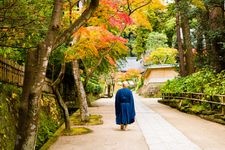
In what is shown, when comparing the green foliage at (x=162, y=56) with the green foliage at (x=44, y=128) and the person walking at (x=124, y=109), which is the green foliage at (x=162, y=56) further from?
the person walking at (x=124, y=109)

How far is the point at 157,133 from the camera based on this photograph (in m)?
12.4

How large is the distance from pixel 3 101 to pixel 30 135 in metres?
3.69

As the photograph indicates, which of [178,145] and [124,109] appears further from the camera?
[124,109]

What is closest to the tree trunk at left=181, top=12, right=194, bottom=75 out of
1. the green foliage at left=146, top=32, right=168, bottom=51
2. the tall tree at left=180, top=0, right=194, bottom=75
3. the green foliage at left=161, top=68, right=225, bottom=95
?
the tall tree at left=180, top=0, right=194, bottom=75

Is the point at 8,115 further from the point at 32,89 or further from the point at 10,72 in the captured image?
the point at 32,89

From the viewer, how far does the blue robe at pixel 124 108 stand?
13383 millimetres

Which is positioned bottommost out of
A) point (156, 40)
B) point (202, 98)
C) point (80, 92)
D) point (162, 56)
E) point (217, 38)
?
point (202, 98)

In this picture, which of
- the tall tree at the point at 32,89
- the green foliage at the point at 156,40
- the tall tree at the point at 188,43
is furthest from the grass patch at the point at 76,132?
the green foliage at the point at 156,40

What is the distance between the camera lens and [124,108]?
13492 mm

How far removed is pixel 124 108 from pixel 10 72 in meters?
4.44

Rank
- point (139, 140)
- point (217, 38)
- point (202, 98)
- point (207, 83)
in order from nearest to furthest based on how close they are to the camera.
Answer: point (139, 140) < point (202, 98) < point (217, 38) < point (207, 83)

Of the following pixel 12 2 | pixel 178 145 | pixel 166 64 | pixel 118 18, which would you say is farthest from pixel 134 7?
pixel 166 64

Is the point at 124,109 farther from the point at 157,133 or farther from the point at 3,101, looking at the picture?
the point at 3,101

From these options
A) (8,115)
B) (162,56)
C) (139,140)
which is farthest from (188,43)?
→ (162,56)
